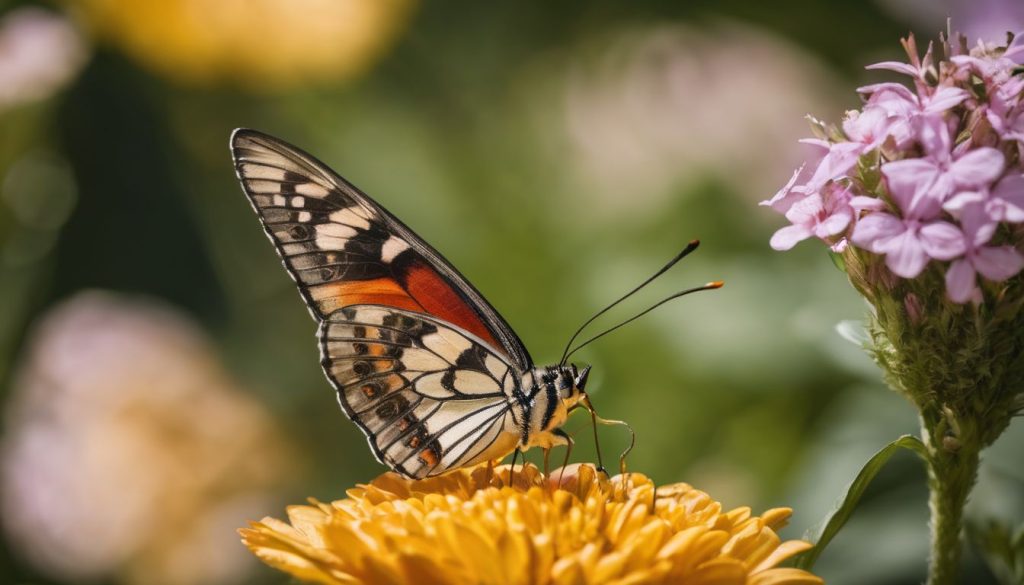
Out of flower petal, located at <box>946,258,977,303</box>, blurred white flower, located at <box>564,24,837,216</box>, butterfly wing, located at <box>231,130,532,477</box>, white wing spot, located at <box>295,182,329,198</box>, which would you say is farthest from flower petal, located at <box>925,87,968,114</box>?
blurred white flower, located at <box>564,24,837,216</box>

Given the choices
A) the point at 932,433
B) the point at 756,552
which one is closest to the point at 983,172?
the point at 932,433

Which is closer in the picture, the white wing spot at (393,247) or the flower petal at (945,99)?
the flower petal at (945,99)

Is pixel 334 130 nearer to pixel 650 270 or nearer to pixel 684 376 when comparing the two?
pixel 650 270

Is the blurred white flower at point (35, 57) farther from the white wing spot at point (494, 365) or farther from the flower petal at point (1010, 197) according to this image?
the flower petal at point (1010, 197)

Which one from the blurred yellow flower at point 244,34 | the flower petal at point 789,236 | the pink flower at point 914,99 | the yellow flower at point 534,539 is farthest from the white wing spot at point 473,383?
the blurred yellow flower at point 244,34

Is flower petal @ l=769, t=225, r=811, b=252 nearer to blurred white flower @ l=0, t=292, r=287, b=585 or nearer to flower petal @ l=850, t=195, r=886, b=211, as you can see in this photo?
flower petal @ l=850, t=195, r=886, b=211

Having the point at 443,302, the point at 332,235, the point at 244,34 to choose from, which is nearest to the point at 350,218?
the point at 332,235
